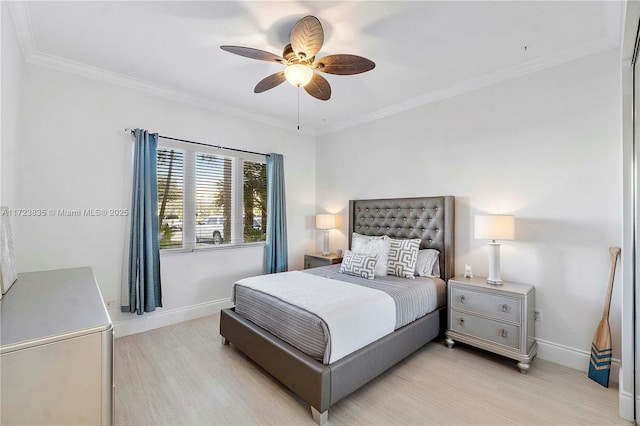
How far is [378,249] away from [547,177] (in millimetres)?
1737

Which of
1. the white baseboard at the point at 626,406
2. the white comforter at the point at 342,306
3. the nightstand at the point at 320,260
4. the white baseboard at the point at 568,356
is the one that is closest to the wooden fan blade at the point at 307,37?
the white comforter at the point at 342,306

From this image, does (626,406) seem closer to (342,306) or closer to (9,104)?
(342,306)

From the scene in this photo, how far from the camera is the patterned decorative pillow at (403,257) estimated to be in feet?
10.2

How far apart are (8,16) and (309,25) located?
7.05 ft

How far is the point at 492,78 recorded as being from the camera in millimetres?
2959

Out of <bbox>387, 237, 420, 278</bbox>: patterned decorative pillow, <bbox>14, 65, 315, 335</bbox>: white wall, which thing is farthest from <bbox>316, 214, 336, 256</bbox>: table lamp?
<bbox>14, 65, 315, 335</bbox>: white wall

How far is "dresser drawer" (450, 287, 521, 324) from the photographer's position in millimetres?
2465

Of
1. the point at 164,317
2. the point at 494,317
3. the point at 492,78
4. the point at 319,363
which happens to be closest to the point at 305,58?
the point at 492,78

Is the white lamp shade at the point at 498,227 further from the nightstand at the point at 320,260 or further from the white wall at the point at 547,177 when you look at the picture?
the nightstand at the point at 320,260

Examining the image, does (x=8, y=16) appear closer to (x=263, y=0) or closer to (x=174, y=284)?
(x=263, y=0)

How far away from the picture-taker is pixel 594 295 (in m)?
2.41

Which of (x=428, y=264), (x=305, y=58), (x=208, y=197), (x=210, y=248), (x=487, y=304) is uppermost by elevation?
(x=305, y=58)

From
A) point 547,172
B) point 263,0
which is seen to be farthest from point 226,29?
point 547,172

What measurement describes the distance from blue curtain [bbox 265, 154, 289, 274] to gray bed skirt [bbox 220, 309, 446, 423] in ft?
4.84
